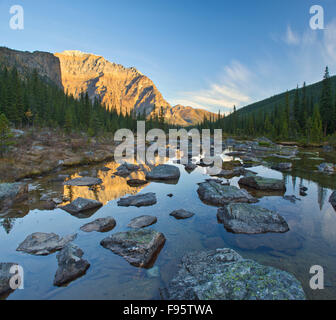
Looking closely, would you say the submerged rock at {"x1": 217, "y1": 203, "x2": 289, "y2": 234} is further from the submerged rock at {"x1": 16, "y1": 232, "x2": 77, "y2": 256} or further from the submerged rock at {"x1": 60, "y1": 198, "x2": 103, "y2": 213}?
the submerged rock at {"x1": 60, "y1": 198, "x2": 103, "y2": 213}

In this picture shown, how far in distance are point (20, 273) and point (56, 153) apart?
26.4 metres

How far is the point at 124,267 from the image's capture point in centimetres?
707

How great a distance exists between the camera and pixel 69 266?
6.72m

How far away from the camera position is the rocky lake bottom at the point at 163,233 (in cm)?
618

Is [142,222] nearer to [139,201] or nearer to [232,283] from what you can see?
[139,201]

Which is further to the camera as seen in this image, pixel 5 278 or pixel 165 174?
pixel 165 174

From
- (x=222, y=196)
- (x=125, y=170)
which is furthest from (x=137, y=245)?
(x=125, y=170)

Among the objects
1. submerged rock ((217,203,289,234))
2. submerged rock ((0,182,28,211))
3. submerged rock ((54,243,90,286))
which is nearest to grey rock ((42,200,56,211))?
submerged rock ((0,182,28,211))

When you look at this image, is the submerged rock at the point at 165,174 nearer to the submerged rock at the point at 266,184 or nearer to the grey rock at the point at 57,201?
the submerged rock at the point at 266,184

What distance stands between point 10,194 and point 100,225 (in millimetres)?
8812

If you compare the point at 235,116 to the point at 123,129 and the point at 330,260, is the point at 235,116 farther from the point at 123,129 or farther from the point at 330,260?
the point at 330,260

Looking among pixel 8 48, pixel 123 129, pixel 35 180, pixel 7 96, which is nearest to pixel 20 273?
pixel 35 180

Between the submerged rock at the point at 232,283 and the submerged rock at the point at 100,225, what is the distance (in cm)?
507

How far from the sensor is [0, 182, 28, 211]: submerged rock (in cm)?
1333
